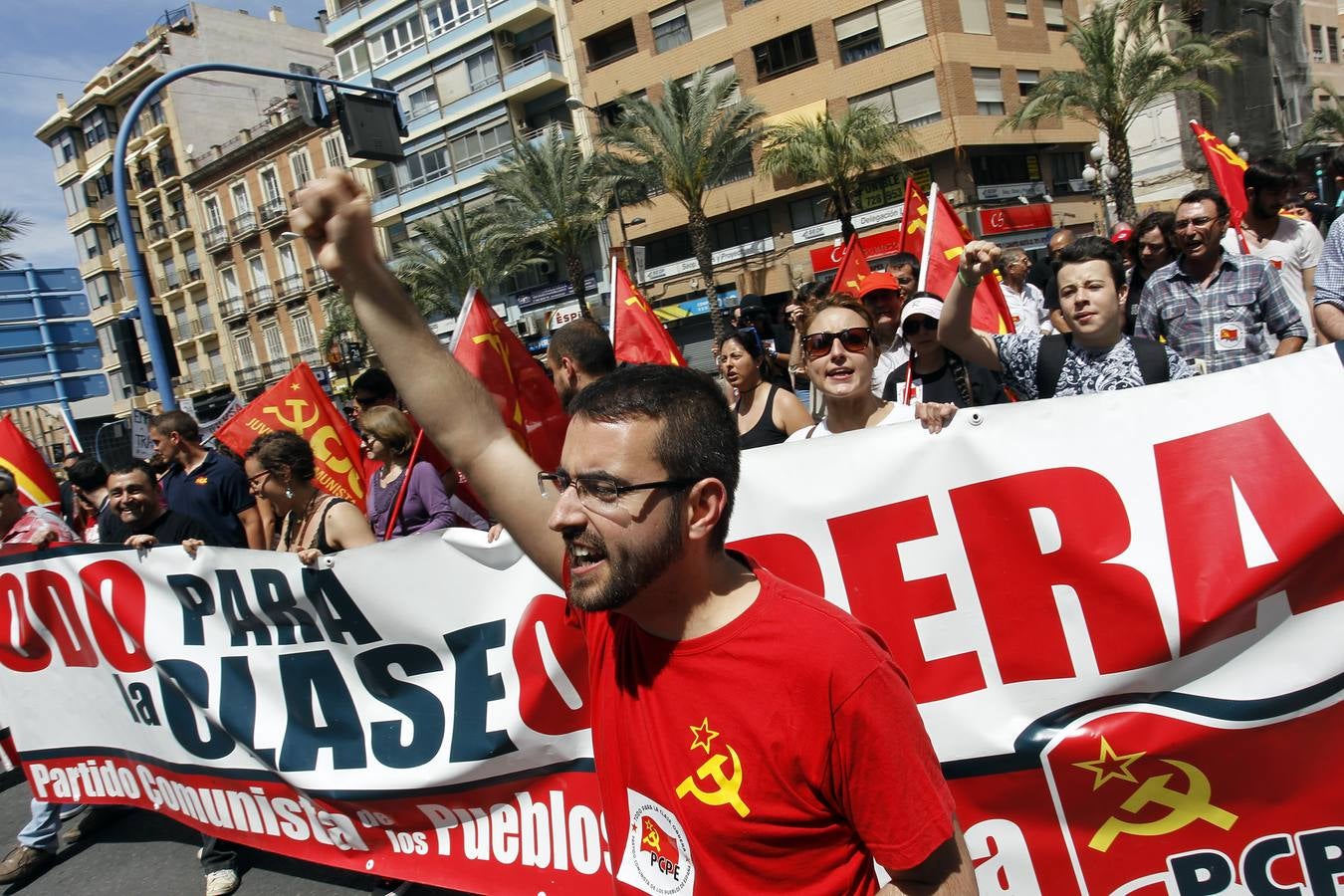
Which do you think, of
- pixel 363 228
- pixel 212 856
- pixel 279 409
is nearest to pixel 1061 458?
pixel 363 228

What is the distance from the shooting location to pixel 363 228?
5.75ft

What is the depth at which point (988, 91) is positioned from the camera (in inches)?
1195

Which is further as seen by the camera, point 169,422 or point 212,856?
point 169,422

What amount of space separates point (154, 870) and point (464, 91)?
129 ft

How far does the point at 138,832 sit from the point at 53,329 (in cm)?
1340

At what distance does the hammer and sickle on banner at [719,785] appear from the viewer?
1355mm

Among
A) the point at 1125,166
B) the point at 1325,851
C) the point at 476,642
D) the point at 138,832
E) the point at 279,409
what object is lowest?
the point at 138,832

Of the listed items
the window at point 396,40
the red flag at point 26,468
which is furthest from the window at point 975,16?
the red flag at point 26,468

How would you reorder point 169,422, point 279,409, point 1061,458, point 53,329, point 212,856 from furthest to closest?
point 53,329, point 279,409, point 169,422, point 212,856, point 1061,458

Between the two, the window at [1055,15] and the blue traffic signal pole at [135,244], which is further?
the window at [1055,15]

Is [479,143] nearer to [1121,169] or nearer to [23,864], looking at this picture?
[1121,169]

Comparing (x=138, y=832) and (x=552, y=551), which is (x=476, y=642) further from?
(x=138, y=832)

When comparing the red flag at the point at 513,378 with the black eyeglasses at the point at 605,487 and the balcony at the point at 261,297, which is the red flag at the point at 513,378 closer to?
the black eyeglasses at the point at 605,487

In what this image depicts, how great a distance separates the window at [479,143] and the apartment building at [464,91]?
0.04 meters
